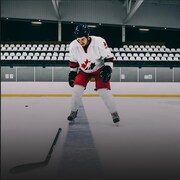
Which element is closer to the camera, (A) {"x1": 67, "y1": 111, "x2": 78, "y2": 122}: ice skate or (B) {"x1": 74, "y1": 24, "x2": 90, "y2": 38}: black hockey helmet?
(B) {"x1": 74, "y1": 24, "x2": 90, "y2": 38}: black hockey helmet

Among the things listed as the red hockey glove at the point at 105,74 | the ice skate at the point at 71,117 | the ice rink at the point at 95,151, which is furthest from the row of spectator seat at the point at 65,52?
the ice rink at the point at 95,151

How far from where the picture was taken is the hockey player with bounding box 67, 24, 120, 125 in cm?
286

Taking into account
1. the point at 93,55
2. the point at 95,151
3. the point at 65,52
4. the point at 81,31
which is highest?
the point at 65,52

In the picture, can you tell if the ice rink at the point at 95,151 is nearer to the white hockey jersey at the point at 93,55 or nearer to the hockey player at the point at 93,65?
the hockey player at the point at 93,65

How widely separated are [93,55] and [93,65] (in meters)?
0.11

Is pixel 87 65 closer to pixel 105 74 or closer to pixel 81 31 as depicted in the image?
pixel 105 74

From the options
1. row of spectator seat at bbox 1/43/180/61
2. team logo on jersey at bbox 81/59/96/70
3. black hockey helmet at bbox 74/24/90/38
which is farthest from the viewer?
row of spectator seat at bbox 1/43/180/61

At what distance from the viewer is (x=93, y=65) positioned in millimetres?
2979

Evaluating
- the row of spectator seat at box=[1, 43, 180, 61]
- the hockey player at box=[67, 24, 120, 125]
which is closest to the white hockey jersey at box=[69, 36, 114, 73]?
the hockey player at box=[67, 24, 120, 125]

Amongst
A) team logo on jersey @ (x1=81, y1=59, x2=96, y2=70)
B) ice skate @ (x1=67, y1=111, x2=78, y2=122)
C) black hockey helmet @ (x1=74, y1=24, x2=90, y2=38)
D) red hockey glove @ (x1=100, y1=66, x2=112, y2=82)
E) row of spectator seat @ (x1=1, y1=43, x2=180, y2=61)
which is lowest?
ice skate @ (x1=67, y1=111, x2=78, y2=122)

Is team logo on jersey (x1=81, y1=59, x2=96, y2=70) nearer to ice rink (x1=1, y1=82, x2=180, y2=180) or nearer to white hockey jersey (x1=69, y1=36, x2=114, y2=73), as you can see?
white hockey jersey (x1=69, y1=36, x2=114, y2=73)

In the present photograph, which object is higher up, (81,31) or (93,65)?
(81,31)

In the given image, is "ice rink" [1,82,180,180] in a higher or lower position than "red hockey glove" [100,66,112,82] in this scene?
lower

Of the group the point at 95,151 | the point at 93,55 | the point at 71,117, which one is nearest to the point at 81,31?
the point at 93,55
